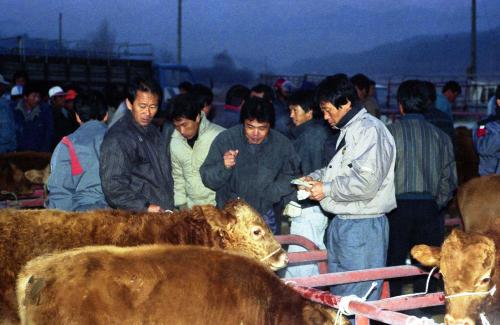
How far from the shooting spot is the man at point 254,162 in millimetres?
5258

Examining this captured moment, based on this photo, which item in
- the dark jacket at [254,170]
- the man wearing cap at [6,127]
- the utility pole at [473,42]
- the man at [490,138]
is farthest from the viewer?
the utility pole at [473,42]

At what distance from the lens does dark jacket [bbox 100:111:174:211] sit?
4629mm

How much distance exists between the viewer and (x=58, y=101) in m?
10.7

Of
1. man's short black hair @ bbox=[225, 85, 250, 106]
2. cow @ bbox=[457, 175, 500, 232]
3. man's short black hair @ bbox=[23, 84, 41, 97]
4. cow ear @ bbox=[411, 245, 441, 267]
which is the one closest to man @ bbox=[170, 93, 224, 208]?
cow ear @ bbox=[411, 245, 441, 267]

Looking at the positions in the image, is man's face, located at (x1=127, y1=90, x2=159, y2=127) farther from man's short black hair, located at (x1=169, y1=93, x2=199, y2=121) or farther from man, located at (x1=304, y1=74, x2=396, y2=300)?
man, located at (x1=304, y1=74, x2=396, y2=300)

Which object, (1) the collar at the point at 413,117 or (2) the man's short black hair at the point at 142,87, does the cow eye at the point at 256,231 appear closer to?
(2) the man's short black hair at the point at 142,87

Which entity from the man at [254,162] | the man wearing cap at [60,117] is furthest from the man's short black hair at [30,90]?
the man at [254,162]

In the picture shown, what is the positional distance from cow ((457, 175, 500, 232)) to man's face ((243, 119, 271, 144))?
251 cm

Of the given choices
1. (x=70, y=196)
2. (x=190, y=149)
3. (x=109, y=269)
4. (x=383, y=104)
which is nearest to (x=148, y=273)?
(x=109, y=269)

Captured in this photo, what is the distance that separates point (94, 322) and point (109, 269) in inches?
9.8

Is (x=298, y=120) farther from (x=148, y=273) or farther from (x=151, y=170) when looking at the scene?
(x=148, y=273)

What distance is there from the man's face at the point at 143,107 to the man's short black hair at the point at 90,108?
1.94 feet

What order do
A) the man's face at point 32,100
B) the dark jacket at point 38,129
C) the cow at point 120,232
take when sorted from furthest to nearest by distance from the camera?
1. the man's face at point 32,100
2. the dark jacket at point 38,129
3. the cow at point 120,232

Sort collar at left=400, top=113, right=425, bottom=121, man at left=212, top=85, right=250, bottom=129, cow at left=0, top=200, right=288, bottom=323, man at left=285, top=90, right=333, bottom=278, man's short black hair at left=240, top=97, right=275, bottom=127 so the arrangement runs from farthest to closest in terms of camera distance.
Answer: man at left=212, top=85, right=250, bottom=129 < man at left=285, top=90, right=333, bottom=278 < collar at left=400, top=113, right=425, bottom=121 < man's short black hair at left=240, top=97, right=275, bottom=127 < cow at left=0, top=200, right=288, bottom=323
